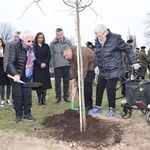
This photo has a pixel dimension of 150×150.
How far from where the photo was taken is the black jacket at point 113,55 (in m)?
5.68

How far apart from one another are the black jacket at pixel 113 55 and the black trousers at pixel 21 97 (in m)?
1.51

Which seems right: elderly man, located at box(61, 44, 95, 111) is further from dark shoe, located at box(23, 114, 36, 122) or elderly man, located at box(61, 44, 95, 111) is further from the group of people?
dark shoe, located at box(23, 114, 36, 122)

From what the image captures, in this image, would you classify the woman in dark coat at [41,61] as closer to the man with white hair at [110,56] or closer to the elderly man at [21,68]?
the elderly man at [21,68]

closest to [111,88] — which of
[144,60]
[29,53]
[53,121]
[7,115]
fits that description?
[53,121]

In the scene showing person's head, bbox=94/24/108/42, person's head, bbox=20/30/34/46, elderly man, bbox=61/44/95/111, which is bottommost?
elderly man, bbox=61/44/95/111

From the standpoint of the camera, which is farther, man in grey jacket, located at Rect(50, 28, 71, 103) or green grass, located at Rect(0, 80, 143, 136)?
man in grey jacket, located at Rect(50, 28, 71, 103)

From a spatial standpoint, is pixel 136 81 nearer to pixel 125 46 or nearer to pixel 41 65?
pixel 125 46

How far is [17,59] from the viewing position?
5.40 m

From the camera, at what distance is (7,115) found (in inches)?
248

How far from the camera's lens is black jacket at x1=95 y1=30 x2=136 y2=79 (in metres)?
5.68

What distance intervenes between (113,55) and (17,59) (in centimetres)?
183

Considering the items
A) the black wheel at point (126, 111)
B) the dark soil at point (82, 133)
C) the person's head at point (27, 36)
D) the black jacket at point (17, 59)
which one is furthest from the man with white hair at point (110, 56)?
the black jacket at point (17, 59)

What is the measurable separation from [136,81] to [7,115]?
280 cm

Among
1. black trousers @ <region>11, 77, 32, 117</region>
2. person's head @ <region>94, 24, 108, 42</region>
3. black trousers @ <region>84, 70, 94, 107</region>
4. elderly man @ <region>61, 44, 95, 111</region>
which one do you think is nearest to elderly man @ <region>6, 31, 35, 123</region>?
black trousers @ <region>11, 77, 32, 117</region>
